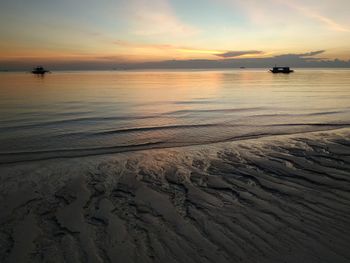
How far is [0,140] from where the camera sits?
42.9 ft

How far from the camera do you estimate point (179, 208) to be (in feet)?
19.9

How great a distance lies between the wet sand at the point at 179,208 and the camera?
4.48m

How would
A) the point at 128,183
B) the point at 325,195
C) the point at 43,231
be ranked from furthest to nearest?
the point at 128,183 < the point at 325,195 < the point at 43,231

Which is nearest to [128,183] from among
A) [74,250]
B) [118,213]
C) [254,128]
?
[118,213]

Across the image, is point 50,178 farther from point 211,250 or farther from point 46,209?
point 211,250

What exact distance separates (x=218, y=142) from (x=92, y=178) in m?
6.61

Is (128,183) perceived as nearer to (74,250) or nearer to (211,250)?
(74,250)

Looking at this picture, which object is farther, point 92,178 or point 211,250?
point 92,178

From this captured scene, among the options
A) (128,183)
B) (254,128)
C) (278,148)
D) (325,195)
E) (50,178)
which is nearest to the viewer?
(325,195)

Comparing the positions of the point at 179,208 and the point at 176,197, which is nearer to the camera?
the point at 179,208

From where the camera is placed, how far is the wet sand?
4480 millimetres

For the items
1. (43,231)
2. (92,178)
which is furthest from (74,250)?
(92,178)

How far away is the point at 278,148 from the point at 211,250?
771 cm

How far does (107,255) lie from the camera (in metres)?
4.40
